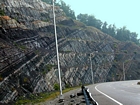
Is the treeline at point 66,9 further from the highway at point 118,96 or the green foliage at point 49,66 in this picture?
the highway at point 118,96

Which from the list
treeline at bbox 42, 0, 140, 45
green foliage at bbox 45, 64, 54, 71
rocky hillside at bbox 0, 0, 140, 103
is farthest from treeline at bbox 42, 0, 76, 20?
green foliage at bbox 45, 64, 54, 71

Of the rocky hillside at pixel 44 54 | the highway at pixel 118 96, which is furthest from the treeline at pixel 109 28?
the highway at pixel 118 96

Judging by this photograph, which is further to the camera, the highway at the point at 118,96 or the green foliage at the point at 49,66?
the green foliage at the point at 49,66

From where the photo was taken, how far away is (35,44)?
180 feet

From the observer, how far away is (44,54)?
175ft

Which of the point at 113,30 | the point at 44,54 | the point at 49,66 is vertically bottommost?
the point at 49,66

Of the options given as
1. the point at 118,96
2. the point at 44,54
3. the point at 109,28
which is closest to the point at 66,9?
the point at 109,28

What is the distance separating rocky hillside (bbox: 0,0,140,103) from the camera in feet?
129

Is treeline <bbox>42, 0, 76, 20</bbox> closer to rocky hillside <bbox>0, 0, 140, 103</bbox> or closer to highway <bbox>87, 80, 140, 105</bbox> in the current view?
rocky hillside <bbox>0, 0, 140, 103</bbox>

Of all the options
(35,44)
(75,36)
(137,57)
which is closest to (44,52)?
(35,44)

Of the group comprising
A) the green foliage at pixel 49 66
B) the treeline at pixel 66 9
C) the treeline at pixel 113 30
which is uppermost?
the treeline at pixel 66 9

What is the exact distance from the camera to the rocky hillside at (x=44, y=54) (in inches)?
1547

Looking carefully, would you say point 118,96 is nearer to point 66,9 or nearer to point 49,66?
point 49,66

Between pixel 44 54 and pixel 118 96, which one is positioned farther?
pixel 44 54
